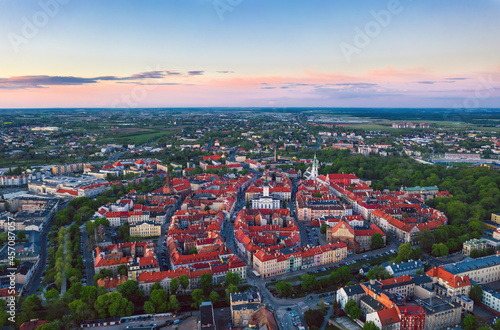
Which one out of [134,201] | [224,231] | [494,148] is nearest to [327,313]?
[224,231]

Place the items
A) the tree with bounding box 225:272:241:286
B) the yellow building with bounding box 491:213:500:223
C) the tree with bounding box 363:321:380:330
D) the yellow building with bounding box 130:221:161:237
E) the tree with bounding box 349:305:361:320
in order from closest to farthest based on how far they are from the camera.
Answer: the tree with bounding box 363:321:380:330
the tree with bounding box 349:305:361:320
the tree with bounding box 225:272:241:286
the yellow building with bounding box 130:221:161:237
the yellow building with bounding box 491:213:500:223

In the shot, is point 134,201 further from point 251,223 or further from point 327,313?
point 327,313

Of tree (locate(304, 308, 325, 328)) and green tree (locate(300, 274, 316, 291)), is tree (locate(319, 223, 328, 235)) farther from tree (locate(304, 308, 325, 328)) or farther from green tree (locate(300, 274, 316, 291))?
tree (locate(304, 308, 325, 328))

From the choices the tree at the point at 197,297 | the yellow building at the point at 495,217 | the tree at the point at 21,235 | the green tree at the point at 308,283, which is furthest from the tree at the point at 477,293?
the tree at the point at 21,235

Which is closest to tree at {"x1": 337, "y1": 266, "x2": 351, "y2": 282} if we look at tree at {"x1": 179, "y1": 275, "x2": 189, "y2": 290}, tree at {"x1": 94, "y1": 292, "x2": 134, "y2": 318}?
tree at {"x1": 179, "y1": 275, "x2": 189, "y2": 290}

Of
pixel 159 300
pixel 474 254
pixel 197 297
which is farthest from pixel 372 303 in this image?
pixel 474 254

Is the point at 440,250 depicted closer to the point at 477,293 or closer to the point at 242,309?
the point at 477,293
